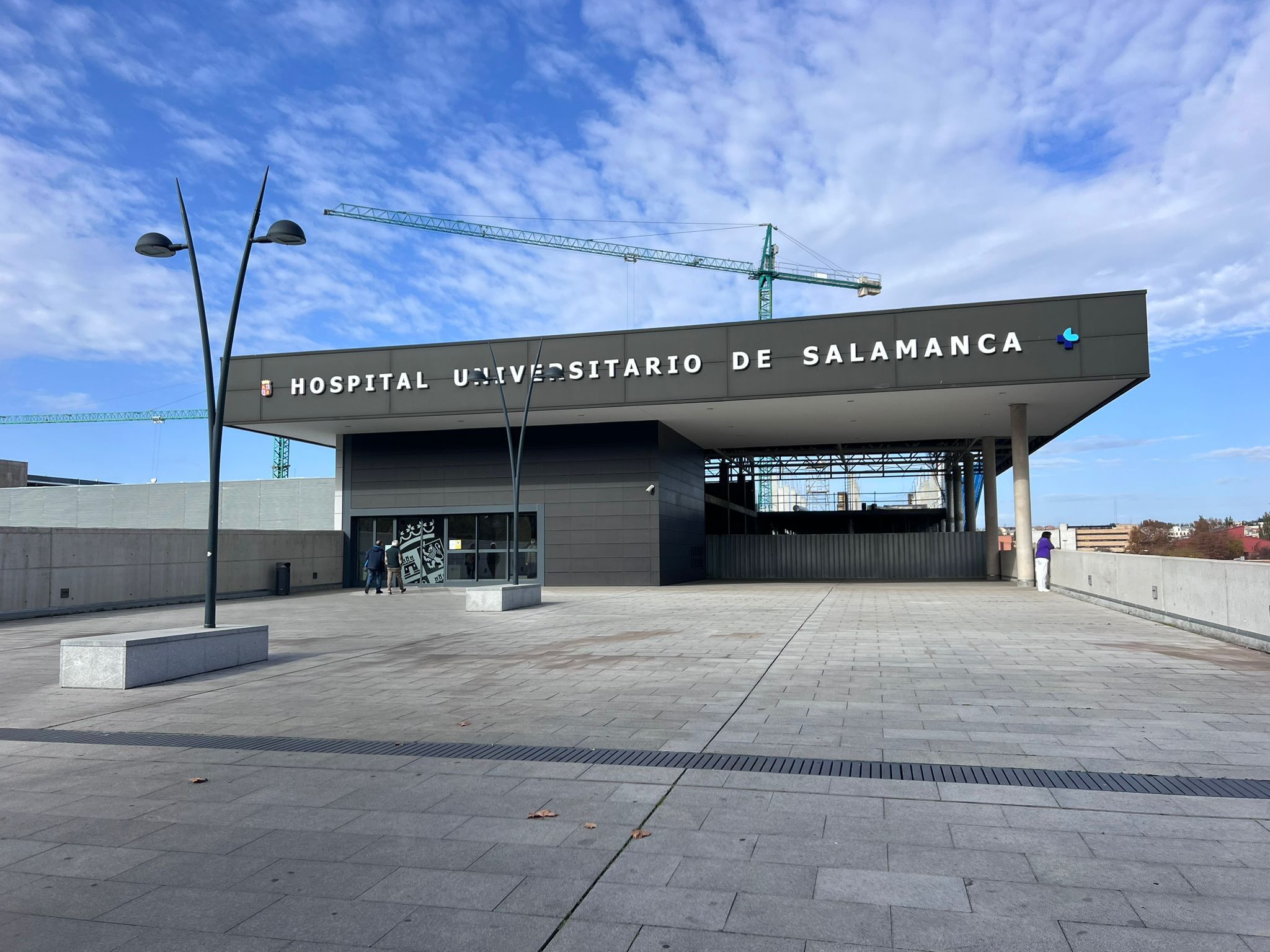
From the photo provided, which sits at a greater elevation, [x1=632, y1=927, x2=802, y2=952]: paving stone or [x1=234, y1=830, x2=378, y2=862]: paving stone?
[x1=632, y1=927, x2=802, y2=952]: paving stone

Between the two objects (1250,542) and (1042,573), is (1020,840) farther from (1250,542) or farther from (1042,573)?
(1250,542)

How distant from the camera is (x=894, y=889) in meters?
3.75

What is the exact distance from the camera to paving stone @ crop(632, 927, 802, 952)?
10.6ft

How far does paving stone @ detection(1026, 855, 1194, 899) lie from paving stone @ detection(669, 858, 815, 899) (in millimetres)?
828

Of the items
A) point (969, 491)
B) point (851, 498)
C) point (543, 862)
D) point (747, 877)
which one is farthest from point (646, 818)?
point (851, 498)

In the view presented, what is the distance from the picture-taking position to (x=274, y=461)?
370 ft

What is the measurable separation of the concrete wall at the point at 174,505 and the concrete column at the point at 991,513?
24.3 metres

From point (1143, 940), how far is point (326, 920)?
10.1ft

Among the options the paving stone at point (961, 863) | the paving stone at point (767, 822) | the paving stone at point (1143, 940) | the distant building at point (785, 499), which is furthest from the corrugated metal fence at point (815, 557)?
the paving stone at point (1143, 940)

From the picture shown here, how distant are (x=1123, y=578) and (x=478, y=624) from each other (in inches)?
478

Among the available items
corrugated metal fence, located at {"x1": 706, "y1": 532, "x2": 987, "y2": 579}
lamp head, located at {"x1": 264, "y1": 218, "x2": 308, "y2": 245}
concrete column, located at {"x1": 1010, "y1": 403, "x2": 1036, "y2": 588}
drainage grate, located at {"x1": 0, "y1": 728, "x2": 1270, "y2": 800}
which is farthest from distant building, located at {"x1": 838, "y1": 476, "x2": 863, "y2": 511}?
drainage grate, located at {"x1": 0, "y1": 728, "x2": 1270, "y2": 800}

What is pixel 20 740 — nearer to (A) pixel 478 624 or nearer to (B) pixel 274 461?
(A) pixel 478 624

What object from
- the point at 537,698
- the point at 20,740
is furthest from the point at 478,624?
the point at 20,740

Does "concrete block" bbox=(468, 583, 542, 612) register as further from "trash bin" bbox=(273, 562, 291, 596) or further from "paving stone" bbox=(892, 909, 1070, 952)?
"paving stone" bbox=(892, 909, 1070, 952)
